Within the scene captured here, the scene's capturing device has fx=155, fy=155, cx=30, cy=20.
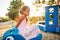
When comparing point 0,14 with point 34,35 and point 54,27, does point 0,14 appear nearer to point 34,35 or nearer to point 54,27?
point 34,35

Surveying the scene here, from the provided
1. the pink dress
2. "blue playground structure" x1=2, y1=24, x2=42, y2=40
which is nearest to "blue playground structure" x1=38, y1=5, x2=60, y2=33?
the pink dress

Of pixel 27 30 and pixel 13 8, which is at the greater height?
pixel 13 8

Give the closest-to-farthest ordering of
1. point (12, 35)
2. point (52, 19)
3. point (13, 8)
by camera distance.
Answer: point (12, 35)
point (13, 8)
point (52, 19)

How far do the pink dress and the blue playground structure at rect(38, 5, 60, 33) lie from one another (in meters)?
0.22

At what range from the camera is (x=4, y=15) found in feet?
7.06

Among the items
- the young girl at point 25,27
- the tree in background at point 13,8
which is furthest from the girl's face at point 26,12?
the tree in background at point 13,8

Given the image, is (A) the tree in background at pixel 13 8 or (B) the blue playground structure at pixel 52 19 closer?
(A) the tree in background at pixel 13 8

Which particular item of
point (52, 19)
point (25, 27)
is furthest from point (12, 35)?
point (52, 19)

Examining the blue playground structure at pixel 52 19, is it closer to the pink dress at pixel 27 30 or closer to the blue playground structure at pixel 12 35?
the pink dress at pixel 27 30

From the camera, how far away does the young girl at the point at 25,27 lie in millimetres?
2062

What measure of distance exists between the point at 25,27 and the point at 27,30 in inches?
1.9

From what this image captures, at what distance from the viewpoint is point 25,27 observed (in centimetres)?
208

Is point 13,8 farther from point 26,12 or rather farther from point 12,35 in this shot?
point 12,35

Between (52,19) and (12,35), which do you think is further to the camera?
(52,19)
